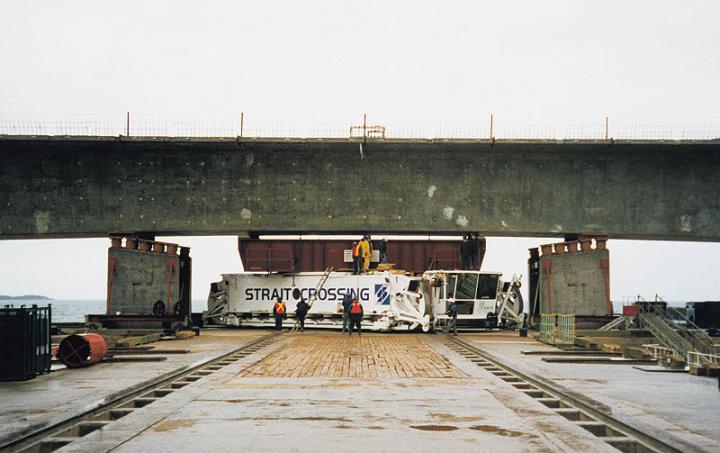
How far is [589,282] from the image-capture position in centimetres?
4009

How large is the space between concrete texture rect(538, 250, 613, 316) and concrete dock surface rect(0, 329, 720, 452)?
16.8 m

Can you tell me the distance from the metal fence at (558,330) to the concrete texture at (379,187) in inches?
193

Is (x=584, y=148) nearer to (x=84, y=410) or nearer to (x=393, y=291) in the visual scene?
(x=393, y=291)

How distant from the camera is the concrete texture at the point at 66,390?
42.1 ft

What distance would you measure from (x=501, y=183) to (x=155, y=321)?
16599mm

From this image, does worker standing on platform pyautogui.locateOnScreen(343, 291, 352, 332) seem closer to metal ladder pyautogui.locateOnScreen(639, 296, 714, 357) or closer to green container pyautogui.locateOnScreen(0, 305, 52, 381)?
metal ladder pyautogui.locateOnScreen(639, 296, 714, 357)

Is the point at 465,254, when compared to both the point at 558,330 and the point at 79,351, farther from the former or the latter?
the point at 79,351

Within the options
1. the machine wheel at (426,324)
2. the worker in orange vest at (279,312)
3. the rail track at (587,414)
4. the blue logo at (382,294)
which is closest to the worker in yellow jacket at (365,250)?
the blue logo at (382,294)

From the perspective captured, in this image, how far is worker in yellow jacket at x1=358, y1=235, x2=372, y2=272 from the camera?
41438 millimetres

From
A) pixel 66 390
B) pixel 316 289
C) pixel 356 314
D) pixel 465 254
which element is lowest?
pixel 66 390

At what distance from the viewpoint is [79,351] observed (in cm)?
2173

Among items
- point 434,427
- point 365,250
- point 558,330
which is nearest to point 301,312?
point 365,250

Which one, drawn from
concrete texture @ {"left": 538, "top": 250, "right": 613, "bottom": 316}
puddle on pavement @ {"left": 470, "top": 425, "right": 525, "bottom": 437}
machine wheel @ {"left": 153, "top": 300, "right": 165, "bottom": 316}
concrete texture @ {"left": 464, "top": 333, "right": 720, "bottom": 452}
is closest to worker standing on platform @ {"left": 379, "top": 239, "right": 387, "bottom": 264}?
concrete texture @ {"left": 538, "top": 250, "right": 613, "bottom": 316}

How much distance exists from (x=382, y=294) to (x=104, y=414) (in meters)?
26.7
